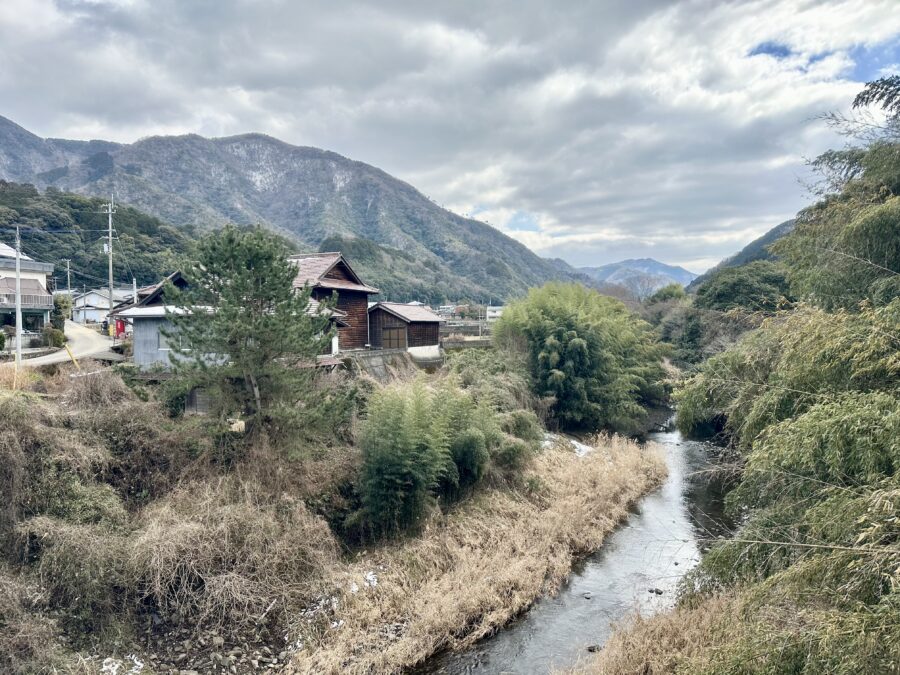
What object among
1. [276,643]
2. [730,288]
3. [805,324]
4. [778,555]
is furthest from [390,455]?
[730,288]

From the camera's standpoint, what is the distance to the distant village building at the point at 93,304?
3647 centimetres

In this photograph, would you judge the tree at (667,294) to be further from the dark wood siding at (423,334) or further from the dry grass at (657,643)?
the dry grass at (657,643)

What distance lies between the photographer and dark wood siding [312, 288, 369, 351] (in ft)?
66.9

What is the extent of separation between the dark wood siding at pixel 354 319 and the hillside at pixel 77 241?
25.0m

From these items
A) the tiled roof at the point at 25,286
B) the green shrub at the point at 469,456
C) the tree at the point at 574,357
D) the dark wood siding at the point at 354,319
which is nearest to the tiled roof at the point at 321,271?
the dark wood siding at the point at 354,319

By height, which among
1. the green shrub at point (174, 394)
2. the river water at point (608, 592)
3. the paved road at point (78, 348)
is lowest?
the river water at point (608, 592)

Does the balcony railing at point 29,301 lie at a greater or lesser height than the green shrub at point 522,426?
greater

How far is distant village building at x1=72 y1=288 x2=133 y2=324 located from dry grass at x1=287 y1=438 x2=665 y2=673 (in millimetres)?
34734

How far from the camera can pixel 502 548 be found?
10031mm

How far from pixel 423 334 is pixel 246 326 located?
47.4 feet

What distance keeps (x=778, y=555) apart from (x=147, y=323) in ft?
51.8

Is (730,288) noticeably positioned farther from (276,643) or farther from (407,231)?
(407,231)

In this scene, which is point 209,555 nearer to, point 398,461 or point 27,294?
point 398,461

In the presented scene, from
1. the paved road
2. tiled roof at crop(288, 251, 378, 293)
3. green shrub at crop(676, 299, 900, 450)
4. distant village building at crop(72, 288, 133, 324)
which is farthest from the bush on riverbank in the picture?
distant village building at crop(72, 288, 133, 324)
